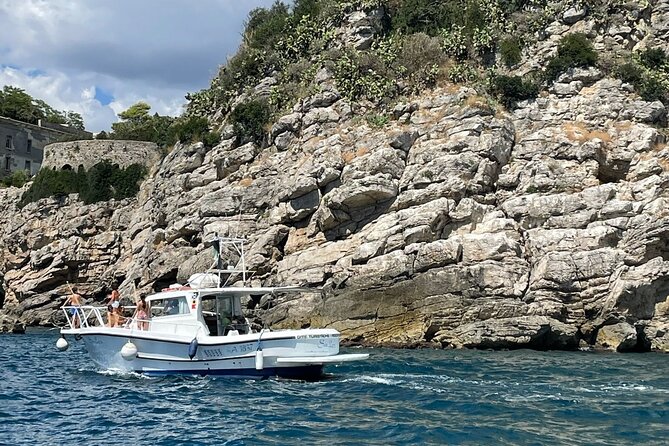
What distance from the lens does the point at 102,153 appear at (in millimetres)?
58344

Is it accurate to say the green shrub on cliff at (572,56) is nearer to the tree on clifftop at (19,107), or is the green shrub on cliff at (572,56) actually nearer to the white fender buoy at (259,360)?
the white fender buoy at (259,360)

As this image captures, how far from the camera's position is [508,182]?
35.0 meters

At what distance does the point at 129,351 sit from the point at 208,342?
262 cm

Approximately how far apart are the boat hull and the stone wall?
3700 centimetres

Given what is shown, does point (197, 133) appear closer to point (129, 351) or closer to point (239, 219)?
point (239, 219)

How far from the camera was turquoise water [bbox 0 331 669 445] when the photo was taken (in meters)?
13.8

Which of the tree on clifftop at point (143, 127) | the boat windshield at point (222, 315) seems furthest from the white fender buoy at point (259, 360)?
the tree on clifftop at point (143, 127)

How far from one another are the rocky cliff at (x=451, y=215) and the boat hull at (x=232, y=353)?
33.7 feet

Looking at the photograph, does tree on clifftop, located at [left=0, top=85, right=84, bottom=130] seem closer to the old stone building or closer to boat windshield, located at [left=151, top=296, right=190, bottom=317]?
the old stone building

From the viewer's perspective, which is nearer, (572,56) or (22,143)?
(572,56)

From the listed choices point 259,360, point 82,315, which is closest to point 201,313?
point 259,360

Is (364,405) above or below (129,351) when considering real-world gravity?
below

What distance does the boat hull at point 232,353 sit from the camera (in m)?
20.4

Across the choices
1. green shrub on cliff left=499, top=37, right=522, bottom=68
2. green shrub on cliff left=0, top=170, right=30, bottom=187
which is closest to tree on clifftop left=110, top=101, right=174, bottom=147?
green shrub on cliff left=0, top=170, right=30, bottom=187
